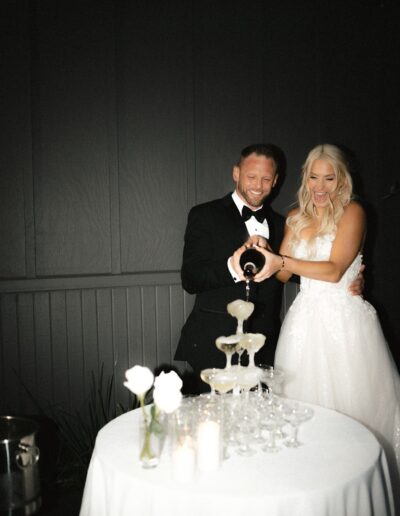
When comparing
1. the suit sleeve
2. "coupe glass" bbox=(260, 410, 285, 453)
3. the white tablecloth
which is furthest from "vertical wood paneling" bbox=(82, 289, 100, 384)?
"coupe glass" bbox=(260, 410, 285, 453)

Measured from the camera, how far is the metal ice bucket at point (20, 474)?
2127mm

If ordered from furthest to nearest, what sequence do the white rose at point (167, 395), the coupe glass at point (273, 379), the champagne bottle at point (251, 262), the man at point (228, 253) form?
the man at point (228, 253)
the champagne bottle at point (251, 262)
the coupe glass at point (273, 379)
the white rose at point (167, 395)

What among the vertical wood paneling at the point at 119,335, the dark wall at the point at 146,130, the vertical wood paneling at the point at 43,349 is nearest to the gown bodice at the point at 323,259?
the dark wall at the point at 146,130

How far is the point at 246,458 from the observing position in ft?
5.33

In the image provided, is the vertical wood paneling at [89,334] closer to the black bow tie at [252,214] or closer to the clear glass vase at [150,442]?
the black bow tie at [252,214]

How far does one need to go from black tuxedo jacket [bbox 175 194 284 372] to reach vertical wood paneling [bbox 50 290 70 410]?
991mm

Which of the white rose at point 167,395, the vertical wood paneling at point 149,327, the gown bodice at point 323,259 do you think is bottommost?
the vertical wood paneling at point 149,327

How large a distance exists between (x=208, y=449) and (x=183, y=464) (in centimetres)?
10

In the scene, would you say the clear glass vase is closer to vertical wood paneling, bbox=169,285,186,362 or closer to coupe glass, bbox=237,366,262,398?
coupe glass, bbox=237,366,262,398

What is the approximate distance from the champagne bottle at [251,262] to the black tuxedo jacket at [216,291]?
319 mm

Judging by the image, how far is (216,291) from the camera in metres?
2.96

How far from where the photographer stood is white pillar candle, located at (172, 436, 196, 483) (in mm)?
1465

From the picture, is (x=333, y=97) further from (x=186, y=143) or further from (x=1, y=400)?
(x=1, y=400)

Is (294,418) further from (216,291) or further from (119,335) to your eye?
(119,335)
